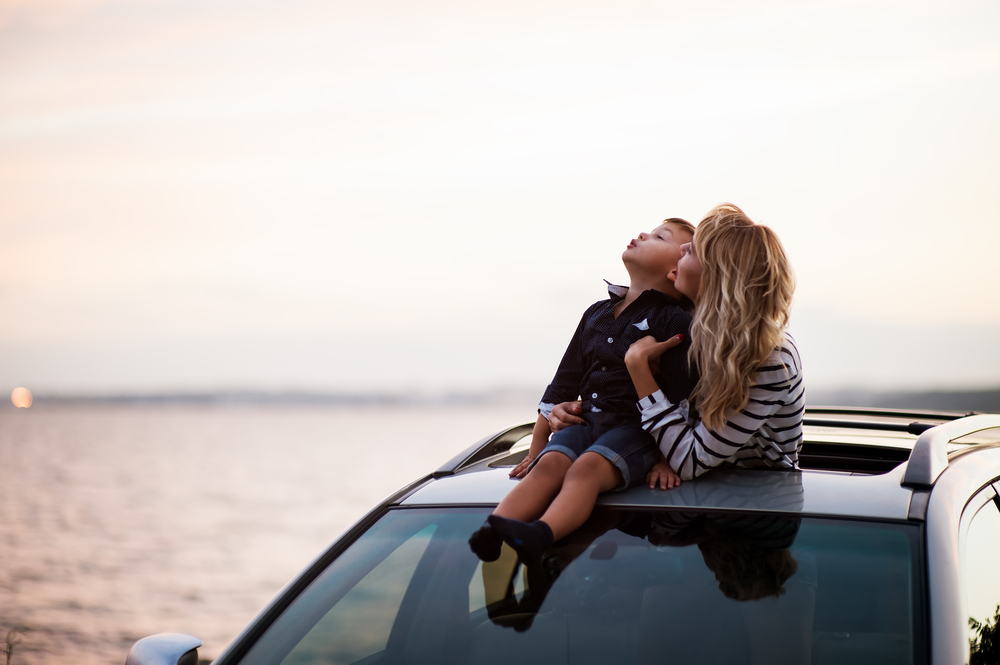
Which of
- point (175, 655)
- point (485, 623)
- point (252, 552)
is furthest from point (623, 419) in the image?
point (252, 552)

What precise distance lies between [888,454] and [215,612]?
810 cm

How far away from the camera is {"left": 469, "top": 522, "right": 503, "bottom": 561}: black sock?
2033mm

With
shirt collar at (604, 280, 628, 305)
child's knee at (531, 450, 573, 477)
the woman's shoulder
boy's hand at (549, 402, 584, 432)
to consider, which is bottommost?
child's knee at (531, 450, 573, 477)

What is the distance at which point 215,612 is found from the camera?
9.07 m

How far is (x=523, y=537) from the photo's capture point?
201 cm

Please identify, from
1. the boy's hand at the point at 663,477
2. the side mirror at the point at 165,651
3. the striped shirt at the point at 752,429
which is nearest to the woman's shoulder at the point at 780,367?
the striped shirt at the point at 752,429

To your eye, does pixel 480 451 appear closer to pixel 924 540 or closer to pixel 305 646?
pixel 305 646

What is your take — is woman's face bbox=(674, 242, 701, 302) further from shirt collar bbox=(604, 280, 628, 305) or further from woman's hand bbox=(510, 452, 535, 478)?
woman's hand bbox=(510, 452, 535, 478)

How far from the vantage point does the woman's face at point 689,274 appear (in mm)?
2629

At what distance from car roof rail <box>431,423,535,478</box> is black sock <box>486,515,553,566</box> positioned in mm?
458

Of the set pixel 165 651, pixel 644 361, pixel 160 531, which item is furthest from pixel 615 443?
pixel 160 531

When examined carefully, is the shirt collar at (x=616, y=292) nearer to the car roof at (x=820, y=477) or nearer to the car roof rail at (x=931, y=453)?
the car roof at (x=820, y=477)

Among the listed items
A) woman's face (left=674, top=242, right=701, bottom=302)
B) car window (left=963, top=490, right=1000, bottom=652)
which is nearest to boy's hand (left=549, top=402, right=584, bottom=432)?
woman's face (left=674, top=242, right=701, bottom=302)

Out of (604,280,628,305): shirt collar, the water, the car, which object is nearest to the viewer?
the car
